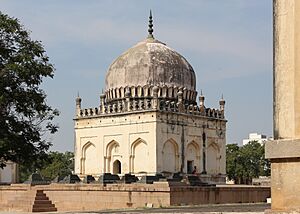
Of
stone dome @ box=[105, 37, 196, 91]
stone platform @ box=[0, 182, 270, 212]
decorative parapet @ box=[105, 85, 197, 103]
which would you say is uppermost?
stone dome @ box=[105, 37, 196, 91]

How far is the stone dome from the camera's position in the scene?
32094 mm

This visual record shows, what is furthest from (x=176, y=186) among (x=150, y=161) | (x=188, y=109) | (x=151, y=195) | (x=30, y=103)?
Answer: (x=188, y=109)

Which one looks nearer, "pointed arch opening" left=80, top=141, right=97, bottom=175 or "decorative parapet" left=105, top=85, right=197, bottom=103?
"decorative parapet" left=105, top=85, right=197, bottom=103

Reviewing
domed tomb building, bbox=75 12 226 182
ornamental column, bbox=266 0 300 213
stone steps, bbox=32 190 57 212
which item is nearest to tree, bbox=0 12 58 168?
ornamental column, bbox=266 0 300 213

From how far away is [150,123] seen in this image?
98.1 ft

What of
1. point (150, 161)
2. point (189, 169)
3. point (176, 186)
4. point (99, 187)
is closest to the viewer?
point (176, 186)

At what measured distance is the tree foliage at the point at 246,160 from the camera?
174 feet

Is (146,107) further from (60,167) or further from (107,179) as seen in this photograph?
(60,167)

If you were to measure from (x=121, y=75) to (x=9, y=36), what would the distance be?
22420 millimetres

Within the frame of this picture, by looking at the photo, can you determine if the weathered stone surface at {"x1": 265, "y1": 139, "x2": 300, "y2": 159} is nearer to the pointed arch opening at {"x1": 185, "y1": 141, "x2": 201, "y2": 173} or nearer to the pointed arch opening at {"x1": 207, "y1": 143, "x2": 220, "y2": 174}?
the pointed arch opening at {"x1": 185, "y1": 141, "x2": 201, "y2": 173}

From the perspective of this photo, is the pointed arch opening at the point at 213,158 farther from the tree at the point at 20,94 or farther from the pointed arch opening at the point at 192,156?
the tree at the point at 20,94

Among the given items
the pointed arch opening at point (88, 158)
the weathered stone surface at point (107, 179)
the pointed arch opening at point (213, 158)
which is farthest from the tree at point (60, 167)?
the weathered stone surface at point (107, 179)

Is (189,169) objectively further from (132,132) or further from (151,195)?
(151,195)

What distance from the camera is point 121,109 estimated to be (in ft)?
103
